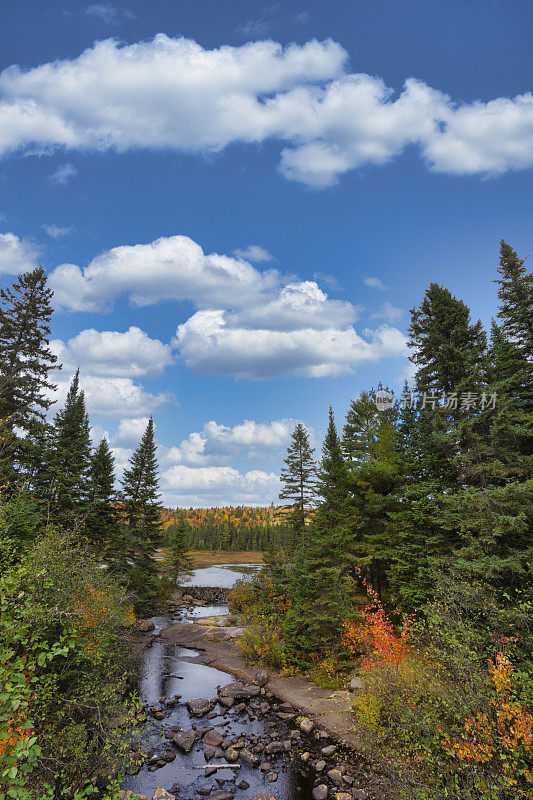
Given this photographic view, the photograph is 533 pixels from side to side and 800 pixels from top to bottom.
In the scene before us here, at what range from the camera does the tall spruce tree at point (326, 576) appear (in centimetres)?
2475

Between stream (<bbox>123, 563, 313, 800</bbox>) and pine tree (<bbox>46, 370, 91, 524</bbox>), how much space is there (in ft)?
45.6

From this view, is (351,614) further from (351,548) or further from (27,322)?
(27,322)

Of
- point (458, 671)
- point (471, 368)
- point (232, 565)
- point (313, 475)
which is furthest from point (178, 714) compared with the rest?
point (232, 565)

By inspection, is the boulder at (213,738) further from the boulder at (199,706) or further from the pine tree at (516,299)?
the pine tree at (516,299)

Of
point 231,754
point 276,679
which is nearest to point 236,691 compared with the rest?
point 276,679

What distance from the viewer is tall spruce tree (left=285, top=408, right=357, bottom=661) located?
2475cm

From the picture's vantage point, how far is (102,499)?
36.7 metres

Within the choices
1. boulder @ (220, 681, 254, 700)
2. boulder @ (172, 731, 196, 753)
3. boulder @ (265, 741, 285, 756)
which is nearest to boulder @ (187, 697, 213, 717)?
boulder @ (220, 681, 254, 700)

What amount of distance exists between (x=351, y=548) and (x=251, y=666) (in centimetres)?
1267

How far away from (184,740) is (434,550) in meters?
Answer: 16.4

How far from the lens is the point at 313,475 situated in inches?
1443

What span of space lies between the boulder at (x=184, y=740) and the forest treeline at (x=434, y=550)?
8050 mm

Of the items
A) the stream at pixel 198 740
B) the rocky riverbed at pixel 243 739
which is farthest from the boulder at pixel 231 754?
the stream at pixel 198 740

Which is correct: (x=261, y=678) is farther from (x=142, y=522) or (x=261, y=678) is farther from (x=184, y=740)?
(x=142, y=522)
